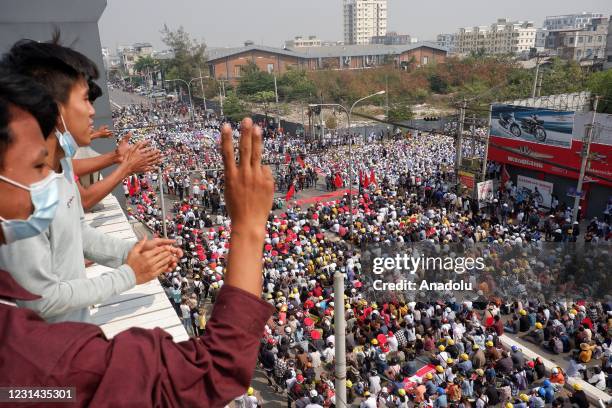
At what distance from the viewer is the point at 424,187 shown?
22.9m

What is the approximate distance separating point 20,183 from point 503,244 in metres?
15.4

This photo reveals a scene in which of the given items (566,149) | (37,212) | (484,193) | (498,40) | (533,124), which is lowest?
(484,193)

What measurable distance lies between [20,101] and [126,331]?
67 centimetres

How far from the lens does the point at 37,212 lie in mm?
1250

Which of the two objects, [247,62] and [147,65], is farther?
[147,65]

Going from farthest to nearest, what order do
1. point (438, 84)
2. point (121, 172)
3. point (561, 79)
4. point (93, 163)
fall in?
point (438, 84) < point (561, 79) < point (93, 163) < point (121, 172)

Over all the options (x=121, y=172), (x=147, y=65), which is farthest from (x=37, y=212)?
(x=147, y=65)

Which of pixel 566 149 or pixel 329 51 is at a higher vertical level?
pixel 329 51

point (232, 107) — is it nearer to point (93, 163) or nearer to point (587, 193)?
point (587, 193)

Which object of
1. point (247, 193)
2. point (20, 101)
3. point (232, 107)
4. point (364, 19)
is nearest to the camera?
point (20, 101)

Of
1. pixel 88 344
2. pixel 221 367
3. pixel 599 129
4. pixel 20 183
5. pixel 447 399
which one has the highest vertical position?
pixel 20 183

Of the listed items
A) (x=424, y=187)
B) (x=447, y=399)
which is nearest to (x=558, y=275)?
(x=447, y=399)

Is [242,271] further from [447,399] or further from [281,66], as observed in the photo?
[281,66]

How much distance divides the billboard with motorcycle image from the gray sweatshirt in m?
21.5
